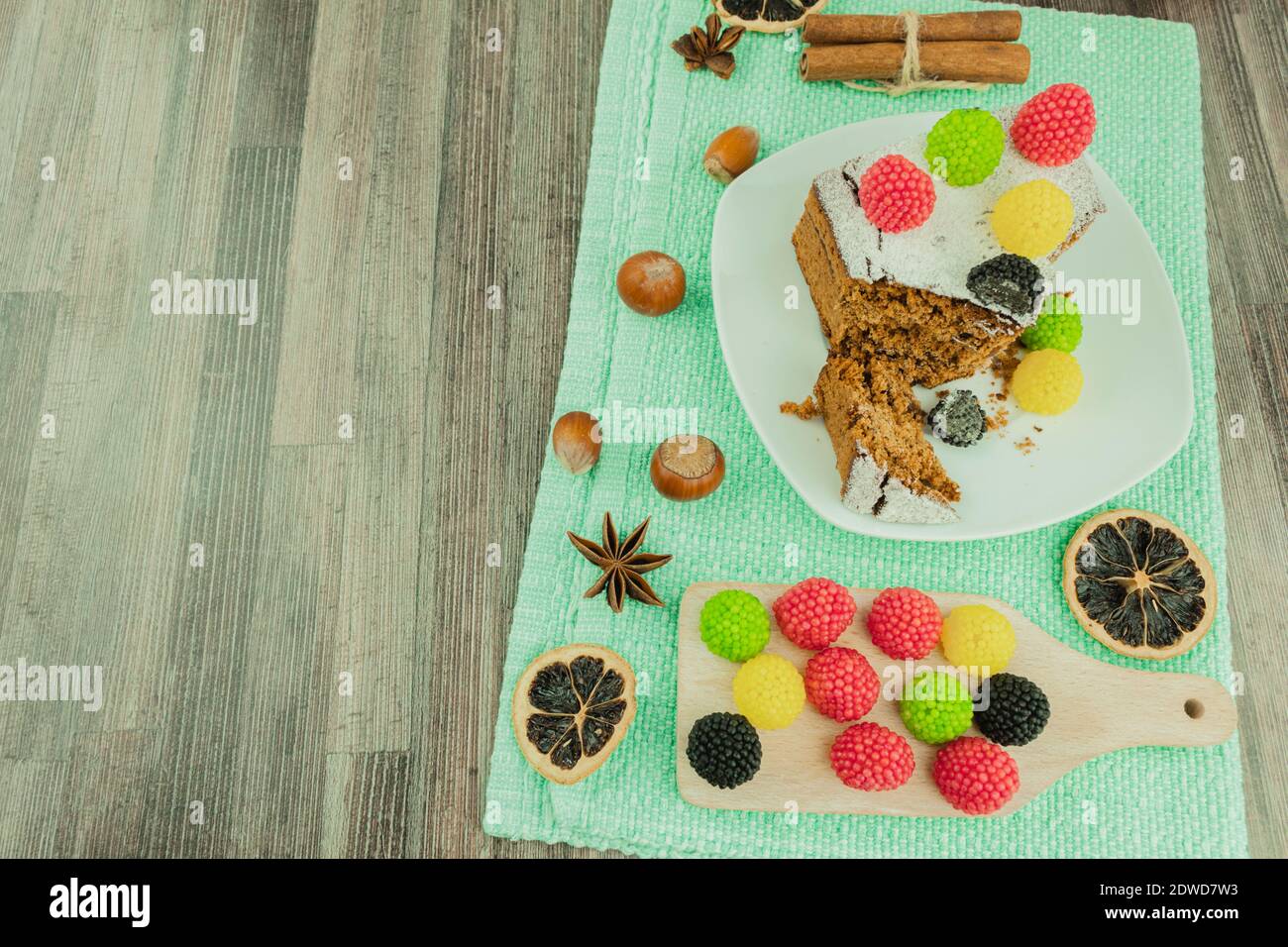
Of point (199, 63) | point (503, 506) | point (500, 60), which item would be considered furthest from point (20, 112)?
point (503, 506)

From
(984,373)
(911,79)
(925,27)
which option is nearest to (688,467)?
(984,373)

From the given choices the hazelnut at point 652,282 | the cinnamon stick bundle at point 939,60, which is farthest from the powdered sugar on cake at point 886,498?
→ the cinnamon stick bundle at point 939,60

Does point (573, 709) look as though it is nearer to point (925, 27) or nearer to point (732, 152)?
point (732, 152)

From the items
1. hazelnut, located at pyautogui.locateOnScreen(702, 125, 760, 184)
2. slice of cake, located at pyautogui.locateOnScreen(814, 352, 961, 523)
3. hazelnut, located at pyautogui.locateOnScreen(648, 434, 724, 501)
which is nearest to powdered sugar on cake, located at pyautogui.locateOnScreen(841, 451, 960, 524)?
slice of cake, located at pyautogui.locateOnScreen(814, 352, 961, 523)

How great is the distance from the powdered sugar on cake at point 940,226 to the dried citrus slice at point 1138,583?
2.07 ft

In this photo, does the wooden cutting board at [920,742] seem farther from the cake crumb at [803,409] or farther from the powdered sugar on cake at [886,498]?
the cake crumb at [803,409]

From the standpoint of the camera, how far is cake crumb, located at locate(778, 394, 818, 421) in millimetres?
2176

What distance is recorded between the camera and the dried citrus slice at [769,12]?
2.50 m

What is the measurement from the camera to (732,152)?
7.82 feet

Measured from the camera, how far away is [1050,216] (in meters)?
1.91

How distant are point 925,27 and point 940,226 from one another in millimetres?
758

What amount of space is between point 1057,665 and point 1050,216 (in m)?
1.09

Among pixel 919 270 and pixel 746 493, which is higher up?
pixel 919 270

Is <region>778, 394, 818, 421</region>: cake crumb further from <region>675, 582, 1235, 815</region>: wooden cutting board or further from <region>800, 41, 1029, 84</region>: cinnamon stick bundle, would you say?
<region>800, 41, 1029, 84</region>: cinnamon stick bundle
